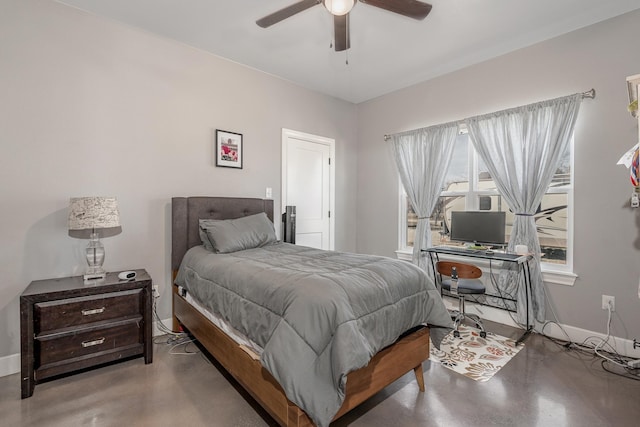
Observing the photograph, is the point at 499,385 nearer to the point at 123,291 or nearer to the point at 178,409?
the point at 178,409

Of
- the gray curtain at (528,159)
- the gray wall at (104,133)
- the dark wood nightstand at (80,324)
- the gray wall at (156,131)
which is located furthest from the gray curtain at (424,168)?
the dark wood nightstand at (80,324)

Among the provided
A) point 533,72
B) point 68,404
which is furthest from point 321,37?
point 68,404

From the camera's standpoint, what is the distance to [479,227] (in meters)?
3.22

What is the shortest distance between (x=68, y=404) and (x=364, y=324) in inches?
73.9

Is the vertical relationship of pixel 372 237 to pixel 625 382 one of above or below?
above

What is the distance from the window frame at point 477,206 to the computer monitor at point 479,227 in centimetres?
27

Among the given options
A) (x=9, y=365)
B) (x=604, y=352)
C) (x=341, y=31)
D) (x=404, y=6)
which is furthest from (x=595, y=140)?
(x=9, y=365)

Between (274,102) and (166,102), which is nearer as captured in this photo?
(166,102)

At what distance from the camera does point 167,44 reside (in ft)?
9.64

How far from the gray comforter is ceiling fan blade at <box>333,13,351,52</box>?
164 centimetres

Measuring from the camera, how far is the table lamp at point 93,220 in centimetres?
218

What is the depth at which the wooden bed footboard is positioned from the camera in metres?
1.45

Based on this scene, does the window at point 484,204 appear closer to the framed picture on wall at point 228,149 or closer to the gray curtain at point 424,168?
the gray curtain at point 424,168

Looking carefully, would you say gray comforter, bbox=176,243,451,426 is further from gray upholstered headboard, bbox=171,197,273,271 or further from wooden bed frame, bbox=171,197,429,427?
gray upholstered headboard, bbox=171,197,273,271
